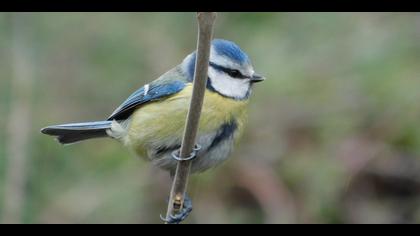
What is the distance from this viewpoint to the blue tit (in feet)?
8.50

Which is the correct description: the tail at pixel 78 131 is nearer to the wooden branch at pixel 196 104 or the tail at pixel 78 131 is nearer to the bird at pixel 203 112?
the bird at pixel 203 112

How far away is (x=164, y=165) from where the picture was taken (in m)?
2.71

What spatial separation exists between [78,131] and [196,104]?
129cm

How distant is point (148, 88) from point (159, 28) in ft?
5.70

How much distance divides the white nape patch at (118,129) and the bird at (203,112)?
4cm

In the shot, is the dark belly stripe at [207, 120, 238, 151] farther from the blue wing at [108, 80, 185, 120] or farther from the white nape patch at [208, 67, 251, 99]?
the blue wing at [108, 80, 185, 120]

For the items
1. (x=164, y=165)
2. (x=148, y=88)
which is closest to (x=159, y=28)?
(x=148, y=88)

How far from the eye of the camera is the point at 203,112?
101 inches

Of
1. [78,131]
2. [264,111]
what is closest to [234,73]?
[78,131]

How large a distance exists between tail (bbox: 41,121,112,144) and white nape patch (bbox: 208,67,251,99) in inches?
22.5

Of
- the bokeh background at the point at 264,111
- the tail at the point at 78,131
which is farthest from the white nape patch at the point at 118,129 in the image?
the bokeh background at the point at 264,111

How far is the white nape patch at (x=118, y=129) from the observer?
2.93 metres

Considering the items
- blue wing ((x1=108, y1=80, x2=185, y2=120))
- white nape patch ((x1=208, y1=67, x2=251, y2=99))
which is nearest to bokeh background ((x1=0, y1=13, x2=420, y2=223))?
blue wing ((x1=108, y1=80, x2=185, y2=120))
